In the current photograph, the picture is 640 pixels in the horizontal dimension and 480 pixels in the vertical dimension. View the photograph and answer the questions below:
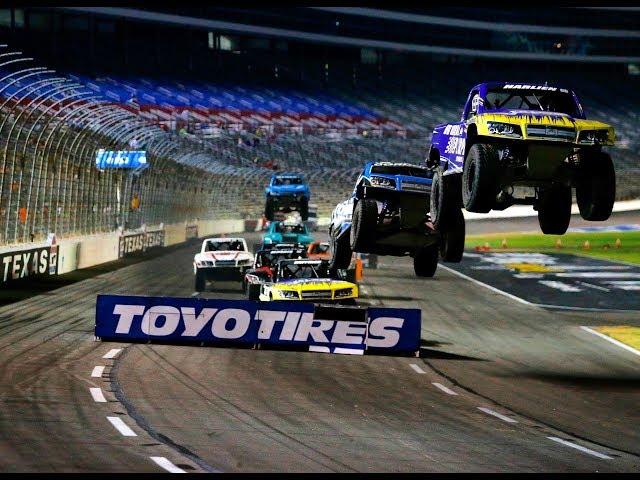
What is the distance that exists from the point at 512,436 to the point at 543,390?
6.29 metres

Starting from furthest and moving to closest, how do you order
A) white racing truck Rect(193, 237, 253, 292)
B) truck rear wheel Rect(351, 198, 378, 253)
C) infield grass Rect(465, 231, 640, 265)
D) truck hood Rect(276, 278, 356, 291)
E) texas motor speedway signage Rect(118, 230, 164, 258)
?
infield grass Rect(465, 231, 640, 265)
texas motor speedway signage Rect(118, 230, 164, 258)
white racing truck Rect(193, 237, 253, 292)
truck hood Rect(276, 278, 356, 291)
truck rear wheel Rect(351, 198, 378, 253)

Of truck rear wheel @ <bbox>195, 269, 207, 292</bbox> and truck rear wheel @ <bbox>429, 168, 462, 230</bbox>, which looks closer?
truck rear wheel @ <bbox>429, 168, 462, 230</bbox>

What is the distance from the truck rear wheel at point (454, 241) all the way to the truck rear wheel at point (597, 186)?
109 cm

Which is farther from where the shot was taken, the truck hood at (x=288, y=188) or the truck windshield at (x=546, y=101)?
the truck hood at (x=288, y=188)

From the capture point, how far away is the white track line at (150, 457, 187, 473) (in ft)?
43.3

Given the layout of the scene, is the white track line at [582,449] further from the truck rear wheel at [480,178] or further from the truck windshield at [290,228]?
the truck windshield at [290,228]

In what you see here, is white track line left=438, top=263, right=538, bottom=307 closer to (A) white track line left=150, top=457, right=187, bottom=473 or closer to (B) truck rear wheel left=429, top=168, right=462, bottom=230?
(A) white track line left=150, top=457, right=187, bottom=473

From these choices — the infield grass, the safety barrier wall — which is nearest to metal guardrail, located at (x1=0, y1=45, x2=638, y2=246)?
the safety barrier wall

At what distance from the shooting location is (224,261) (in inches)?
1553

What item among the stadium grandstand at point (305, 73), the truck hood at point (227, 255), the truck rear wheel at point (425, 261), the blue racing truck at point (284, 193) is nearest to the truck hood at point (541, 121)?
the truck rear wheel at point (425, 261)

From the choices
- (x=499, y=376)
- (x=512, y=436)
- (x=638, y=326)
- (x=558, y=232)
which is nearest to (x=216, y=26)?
(x=638, y=326)

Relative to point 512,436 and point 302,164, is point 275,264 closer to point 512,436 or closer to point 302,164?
point 512,436

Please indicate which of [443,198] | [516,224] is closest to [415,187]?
[443,198]

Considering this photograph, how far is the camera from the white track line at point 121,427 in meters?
16.1
